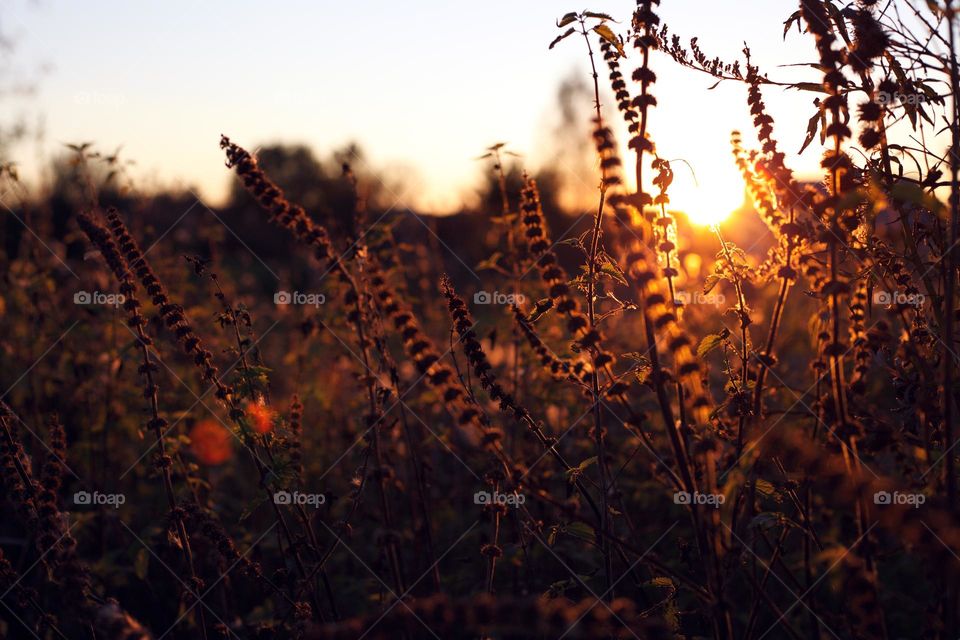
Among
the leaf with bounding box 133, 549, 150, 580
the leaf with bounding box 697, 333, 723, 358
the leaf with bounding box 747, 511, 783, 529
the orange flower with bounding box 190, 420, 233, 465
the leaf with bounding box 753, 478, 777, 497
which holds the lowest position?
the leaf with bounding box 133, 549, 150, 580

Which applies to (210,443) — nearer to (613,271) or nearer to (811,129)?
(613,271)

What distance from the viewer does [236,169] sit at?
2.80m

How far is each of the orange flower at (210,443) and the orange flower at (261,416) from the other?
7.19 feet

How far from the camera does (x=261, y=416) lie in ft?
10.9

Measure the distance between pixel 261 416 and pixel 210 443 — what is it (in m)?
2.99

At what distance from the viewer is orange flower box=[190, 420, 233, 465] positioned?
561 cm

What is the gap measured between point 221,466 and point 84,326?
174 cm

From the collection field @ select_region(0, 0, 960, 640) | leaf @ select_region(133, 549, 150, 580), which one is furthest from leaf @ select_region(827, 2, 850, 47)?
leaf @ select_region(133, 549, 150, 580)

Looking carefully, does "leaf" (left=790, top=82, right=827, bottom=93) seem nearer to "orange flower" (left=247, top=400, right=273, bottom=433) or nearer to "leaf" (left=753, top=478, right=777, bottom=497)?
"leaf" (left=753, top=478, right=777, bottom=497)

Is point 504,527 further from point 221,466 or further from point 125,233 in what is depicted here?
point 125,233

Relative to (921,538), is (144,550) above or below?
below

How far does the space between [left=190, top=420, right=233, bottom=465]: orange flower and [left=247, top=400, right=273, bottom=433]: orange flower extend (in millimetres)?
2191

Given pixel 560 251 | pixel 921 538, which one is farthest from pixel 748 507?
pixel 560 251

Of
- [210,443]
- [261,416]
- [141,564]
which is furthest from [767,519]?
[210,443]
